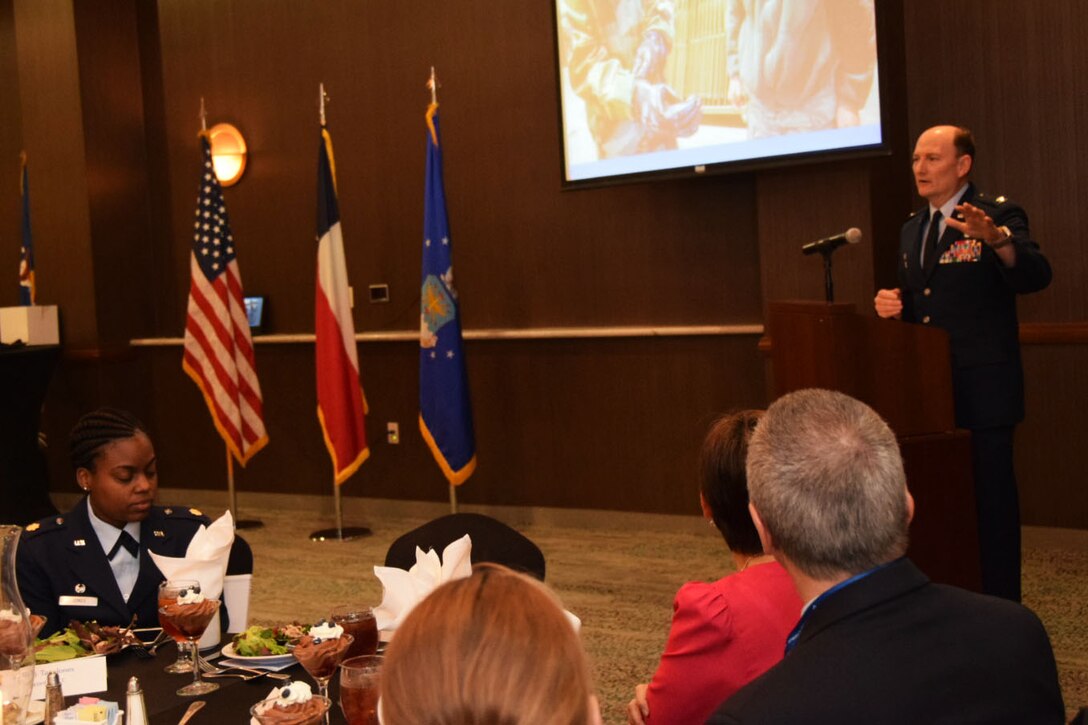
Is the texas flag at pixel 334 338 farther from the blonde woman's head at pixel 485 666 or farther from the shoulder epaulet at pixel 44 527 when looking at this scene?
the blonde woman's head at pixel 485 666

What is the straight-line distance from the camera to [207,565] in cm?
224

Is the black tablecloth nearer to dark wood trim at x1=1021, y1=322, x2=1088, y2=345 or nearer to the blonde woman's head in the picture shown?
the blonde woman's head


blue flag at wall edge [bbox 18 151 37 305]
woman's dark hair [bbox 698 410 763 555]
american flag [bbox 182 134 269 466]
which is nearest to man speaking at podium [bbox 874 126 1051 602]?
woman's dark hair [bbox 698 410 763 555]

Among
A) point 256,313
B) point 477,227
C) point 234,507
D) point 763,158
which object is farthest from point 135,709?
point 256,313

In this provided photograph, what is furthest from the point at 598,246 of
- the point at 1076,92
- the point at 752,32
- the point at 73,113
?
the point at 73,113

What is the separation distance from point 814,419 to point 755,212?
4494mm

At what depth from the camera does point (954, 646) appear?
4.40 feet

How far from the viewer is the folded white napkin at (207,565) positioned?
2232mm

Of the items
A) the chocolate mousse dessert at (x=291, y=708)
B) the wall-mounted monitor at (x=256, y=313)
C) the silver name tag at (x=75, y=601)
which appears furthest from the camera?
the wall-mounted monitor at (x=256, y=313)

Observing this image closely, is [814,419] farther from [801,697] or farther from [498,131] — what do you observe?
→ [498,131]

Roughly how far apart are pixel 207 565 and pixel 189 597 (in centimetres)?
16

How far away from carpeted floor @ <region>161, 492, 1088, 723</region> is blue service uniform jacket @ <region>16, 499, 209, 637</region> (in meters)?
1.51

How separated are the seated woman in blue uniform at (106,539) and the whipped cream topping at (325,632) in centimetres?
87

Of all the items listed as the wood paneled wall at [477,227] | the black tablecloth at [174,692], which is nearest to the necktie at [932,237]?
the wood paneled wall at [477,227]
